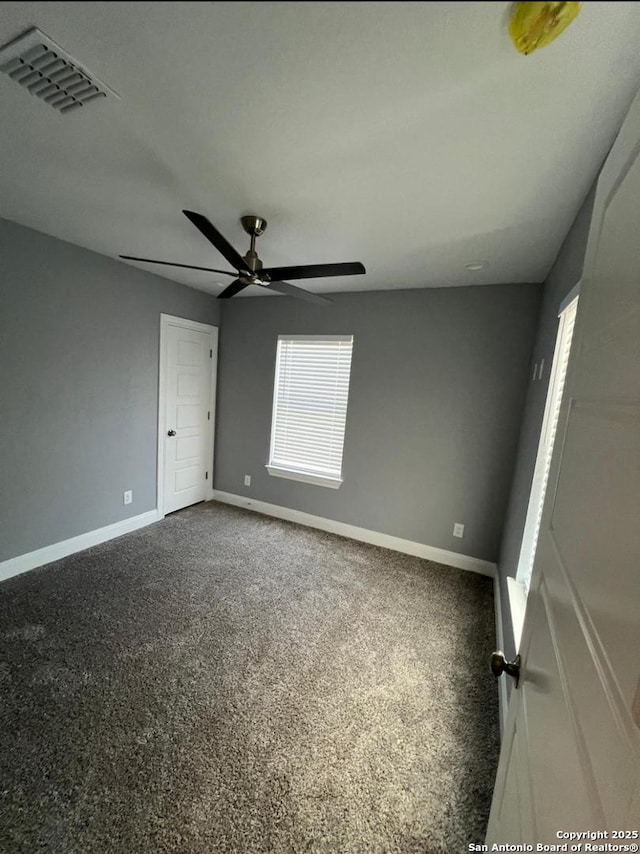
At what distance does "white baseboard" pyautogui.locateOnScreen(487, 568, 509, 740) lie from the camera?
1559mm

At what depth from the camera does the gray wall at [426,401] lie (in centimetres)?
275

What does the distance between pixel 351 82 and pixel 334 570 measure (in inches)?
112

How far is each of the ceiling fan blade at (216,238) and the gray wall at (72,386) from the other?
4.84 feet

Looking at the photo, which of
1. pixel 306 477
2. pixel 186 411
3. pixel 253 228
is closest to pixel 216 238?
pixel 253 228

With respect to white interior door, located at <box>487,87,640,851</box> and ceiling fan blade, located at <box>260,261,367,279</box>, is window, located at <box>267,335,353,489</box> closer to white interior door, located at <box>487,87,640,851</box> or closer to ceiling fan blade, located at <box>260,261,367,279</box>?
ceiling fan blade, located at <box>260,261,367,279</box>

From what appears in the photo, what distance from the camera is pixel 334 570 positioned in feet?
9.24

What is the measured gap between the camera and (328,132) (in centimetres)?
125

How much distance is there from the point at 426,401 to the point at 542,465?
129cm

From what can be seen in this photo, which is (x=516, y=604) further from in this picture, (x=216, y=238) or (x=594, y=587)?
(x=216, y=238)

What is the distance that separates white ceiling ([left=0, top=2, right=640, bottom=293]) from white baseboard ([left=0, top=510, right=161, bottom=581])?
2.30m

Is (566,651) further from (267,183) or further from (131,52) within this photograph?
(267,183)

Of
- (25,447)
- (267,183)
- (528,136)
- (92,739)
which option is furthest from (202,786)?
(528,136)

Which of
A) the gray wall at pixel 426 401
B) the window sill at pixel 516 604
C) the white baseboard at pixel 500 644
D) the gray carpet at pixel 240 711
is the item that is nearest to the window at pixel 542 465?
the window sill at pixel 516 604

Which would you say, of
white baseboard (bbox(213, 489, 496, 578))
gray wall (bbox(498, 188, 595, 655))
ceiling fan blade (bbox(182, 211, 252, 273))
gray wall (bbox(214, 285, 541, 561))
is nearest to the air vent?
ceiling fan blade (bbox(182, 211, 252, 273))
